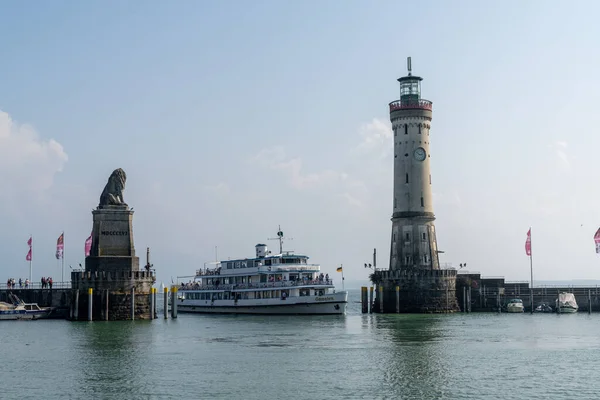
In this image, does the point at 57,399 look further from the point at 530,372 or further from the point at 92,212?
the point at 92,212

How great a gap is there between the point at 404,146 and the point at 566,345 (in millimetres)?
38925

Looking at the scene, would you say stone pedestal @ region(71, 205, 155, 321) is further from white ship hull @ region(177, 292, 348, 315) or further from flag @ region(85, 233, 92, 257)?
white ship hull @ region(177, 292, 348, 315)

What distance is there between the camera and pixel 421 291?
94500mm

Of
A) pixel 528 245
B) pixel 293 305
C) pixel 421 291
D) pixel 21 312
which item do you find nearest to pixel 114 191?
pixel 21 312

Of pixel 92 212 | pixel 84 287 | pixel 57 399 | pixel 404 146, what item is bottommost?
pixel 57 399

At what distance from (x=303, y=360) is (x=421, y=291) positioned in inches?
1685

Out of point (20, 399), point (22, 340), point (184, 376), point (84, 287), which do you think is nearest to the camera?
point (20, 399)

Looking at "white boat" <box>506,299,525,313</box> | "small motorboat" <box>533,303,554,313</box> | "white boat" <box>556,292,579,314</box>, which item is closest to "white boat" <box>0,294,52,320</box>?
"white boat" <box>506,299,525,313</box>

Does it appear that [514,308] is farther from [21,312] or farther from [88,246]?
[21,312]

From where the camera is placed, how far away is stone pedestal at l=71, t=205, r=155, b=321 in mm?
81438

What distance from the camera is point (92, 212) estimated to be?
82.8 metres

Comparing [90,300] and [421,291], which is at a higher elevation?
[421,291]

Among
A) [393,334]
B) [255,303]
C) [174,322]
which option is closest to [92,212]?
[174,322]

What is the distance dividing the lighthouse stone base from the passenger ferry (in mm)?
5743
